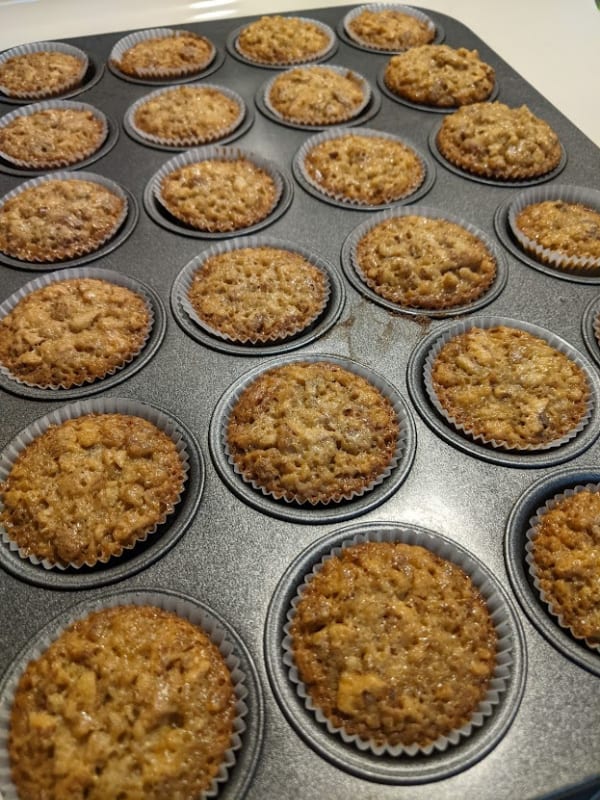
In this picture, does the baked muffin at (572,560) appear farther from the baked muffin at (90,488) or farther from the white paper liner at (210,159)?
the white paper liner at (210,159)

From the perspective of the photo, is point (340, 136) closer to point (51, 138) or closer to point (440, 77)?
point (440, 77)

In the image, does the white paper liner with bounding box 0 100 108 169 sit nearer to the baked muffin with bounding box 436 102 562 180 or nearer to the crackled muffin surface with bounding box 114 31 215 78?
the crackled muffin surface with bounding box 114 31 215 78

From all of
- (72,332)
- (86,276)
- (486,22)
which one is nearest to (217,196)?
(86,276)

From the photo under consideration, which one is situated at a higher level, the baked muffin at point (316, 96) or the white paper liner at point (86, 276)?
the baked muffin at point (316, 96)

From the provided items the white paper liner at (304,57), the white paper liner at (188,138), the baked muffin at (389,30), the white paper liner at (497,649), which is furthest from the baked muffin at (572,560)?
the baked muffin at (389,30)

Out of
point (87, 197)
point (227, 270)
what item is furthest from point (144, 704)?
point (87, 197)

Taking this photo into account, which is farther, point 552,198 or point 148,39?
point 148,39

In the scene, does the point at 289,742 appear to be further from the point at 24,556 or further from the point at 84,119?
the point at 84,119
